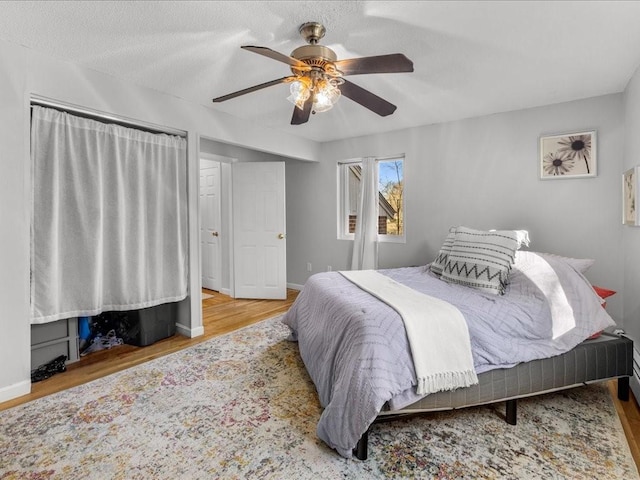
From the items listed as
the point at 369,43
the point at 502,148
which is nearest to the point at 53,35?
the point at 369,43

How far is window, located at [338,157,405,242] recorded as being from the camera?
14.7 ft

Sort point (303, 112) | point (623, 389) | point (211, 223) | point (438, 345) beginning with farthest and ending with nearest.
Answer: point (211, 223) < point (303, 112) < point (623, 389) < point (438, 345)

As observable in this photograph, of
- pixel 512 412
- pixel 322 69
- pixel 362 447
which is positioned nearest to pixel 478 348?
pixel 512 412

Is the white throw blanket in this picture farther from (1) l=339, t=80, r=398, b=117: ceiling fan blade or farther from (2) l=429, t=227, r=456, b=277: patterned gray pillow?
(1) l=339, t=80, r=398, b=117: ceiling fan blade

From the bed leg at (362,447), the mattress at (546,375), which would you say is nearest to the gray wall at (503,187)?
the mattress at (546,375)

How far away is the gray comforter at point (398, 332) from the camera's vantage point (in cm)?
163

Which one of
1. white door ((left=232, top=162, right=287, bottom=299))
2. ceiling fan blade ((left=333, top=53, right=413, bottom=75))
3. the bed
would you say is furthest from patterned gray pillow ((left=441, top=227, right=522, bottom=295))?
white door ((left=232, top=162, right=287, bottom=299))

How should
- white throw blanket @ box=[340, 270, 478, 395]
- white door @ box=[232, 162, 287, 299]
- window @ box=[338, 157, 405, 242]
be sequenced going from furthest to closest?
white door @ box=[232, 162, 287, 299] → window @ box=[338, 157, 405, 242] → white throw blanket @ box=[340, 270, 478, 395]

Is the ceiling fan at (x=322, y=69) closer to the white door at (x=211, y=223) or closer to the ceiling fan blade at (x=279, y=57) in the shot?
the ceiling fan blade at (x=279, y=57)

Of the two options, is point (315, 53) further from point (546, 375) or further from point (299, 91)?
point (546, 375)

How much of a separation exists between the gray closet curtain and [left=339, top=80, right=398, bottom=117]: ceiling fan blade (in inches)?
72.9

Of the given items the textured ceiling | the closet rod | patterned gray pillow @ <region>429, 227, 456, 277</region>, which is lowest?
patterned gray pillow @ <region>429, 227, 456, 277</region>

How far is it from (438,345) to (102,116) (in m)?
2.98

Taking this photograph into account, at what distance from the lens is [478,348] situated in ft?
6.04
